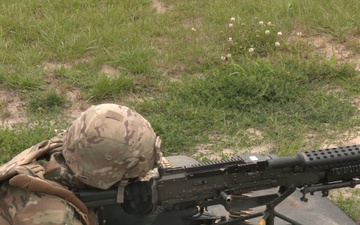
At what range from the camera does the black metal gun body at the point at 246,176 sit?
13.3 ft

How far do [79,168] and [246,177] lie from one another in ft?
3.27

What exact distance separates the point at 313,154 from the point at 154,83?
3.07 meters

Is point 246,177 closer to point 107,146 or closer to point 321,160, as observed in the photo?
point 321,160

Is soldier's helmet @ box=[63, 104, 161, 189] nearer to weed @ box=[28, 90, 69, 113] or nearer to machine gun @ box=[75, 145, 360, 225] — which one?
machine gun @ box=[75, 145, 360, 225]

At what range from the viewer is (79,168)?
12.6 ft

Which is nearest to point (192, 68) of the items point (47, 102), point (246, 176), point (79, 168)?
point (47, 102)

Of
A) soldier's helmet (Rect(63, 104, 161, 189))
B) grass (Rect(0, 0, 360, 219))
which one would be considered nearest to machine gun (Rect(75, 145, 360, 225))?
soldier's helmet (Rect(63, 104, 161, 189))

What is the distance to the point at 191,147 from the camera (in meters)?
6.05

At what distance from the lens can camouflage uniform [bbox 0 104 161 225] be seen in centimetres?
371

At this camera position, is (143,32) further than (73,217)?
Yes

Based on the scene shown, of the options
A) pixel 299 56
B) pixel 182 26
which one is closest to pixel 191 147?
pixel 299 56

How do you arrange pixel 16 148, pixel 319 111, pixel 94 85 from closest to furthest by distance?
pixel 16 148, pixel 319 111, pixel 94 85

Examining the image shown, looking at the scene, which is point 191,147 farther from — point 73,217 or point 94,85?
point 73,217

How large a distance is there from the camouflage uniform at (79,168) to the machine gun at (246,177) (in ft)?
0.65
